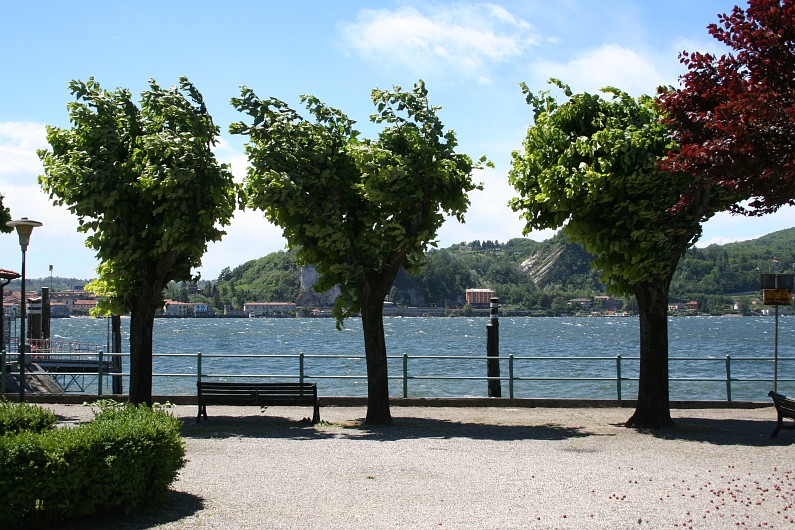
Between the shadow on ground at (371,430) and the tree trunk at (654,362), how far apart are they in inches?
47.6

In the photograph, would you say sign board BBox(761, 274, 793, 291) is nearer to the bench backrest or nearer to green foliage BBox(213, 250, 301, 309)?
the bench backrest

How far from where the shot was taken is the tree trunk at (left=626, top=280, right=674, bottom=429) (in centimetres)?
1366

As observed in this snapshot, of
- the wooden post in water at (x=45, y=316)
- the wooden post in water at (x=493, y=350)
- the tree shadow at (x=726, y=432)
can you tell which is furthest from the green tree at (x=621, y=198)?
the wooden post in water at (x=45, y=316)

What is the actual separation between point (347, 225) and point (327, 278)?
1121 mm

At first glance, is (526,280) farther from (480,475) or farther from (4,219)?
(480,475)

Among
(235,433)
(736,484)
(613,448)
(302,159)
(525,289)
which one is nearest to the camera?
(736,484)

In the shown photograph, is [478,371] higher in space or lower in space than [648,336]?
lower

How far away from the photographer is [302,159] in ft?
47.2

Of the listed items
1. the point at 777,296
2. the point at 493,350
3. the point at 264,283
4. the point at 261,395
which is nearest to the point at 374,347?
the point at 261,395

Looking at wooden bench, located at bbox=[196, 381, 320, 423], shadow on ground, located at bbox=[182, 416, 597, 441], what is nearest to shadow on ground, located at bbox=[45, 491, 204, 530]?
shadow on ground, located at bbox=[182, 416, 597, 441]

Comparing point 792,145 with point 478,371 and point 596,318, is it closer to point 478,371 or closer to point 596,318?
point 478,371

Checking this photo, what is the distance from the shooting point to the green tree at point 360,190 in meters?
14.0

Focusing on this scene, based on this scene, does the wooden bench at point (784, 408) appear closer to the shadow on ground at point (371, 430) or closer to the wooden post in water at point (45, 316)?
the shadow on ground at point (371, 430)

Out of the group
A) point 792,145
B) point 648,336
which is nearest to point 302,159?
point 648,336
